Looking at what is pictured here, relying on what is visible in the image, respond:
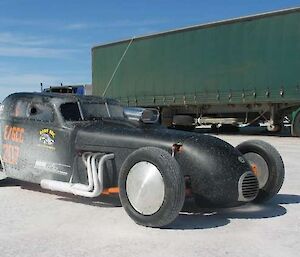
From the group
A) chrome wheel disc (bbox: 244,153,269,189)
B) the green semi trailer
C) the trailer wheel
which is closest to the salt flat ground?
chrome wheel disc (bbox: 244,153,269,189)

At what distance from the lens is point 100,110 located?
6742 mm

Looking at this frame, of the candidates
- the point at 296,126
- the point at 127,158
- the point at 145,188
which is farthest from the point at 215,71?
the point at 145,188

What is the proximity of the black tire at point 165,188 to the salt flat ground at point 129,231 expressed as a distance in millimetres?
119

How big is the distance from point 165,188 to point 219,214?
123 cm

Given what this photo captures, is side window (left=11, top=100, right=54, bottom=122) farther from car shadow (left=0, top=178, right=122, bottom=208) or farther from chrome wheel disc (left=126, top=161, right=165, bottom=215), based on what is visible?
chrome wheel disc (left=126, top=161, right=165, bottom=215)

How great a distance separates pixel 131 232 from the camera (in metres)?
4.81

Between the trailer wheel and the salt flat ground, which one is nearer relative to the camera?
the salt flat ground

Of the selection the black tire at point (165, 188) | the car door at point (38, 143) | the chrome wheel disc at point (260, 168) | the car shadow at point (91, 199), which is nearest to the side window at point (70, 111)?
the car door at point (38, 143)

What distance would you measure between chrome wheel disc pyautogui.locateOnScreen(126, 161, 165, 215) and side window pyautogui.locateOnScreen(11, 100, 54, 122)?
1.91 m

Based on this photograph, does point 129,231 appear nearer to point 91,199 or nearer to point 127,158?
point 127,158

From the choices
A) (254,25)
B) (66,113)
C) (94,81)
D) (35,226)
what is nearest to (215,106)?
(254,25)

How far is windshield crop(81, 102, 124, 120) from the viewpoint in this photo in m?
6.53

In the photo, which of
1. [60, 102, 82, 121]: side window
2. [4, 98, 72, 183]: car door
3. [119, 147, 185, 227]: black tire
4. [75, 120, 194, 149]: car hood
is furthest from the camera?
[60, 102, 82, 121]: side window

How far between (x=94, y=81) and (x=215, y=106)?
25.7 ft
